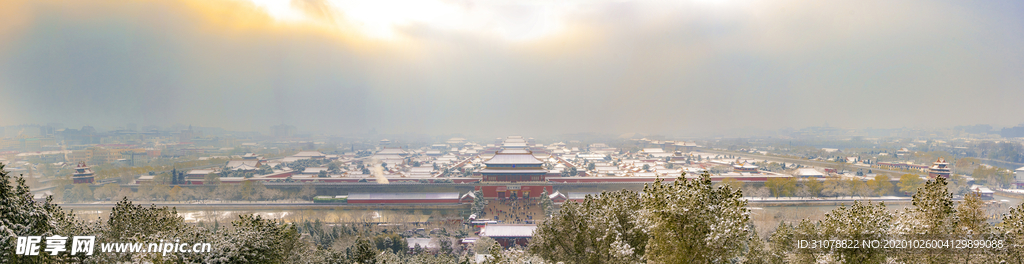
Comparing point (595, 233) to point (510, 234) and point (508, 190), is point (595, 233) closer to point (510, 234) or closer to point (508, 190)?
point (510, 234)

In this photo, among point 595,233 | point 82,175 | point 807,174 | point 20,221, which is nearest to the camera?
point 20,221

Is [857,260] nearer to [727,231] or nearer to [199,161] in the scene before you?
[727,231]

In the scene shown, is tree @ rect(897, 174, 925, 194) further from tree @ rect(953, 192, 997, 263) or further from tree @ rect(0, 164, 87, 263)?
tree @ rect(0, 164, 87, 263)

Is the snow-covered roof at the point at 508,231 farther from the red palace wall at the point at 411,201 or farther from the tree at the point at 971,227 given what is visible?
the tree at the point at 971,227

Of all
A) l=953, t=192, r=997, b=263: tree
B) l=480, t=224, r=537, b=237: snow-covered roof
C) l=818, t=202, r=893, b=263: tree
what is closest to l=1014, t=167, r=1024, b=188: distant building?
l=480, t=224, r=537, b=237: snow-covered roof

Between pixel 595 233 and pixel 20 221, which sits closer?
pixel 20 221

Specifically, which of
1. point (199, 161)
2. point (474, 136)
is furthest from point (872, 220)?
point (474, 136)

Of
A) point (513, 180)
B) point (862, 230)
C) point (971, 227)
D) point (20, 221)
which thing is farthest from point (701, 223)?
point (513, 180)

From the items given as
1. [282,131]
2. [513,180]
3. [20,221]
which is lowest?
[513,180]
